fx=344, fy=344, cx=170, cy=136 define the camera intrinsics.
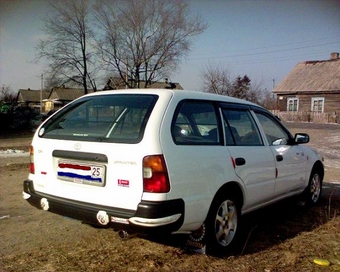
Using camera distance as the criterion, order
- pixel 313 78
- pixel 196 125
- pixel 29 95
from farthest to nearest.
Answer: pixel 29 95 < pixel 313 78 < pixel 196 125

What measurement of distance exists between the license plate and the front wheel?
11.5 ft

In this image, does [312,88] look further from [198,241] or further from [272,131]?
[198,241]

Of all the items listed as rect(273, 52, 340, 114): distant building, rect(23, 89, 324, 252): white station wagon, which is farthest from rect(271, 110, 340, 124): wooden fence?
rect(23, 89, 324, 252): white station wagon

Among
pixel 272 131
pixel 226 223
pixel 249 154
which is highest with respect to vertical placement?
pixel 272 131

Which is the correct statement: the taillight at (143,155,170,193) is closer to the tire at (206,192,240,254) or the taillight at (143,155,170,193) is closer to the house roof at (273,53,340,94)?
the tire at (206,192,240,254)

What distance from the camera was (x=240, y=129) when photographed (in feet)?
13.1

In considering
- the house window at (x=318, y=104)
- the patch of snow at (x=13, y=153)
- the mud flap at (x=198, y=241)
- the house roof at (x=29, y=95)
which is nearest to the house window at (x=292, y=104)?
the house window at (x=318, y=104)

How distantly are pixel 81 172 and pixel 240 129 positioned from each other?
188 cm

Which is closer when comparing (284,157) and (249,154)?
(249,154)

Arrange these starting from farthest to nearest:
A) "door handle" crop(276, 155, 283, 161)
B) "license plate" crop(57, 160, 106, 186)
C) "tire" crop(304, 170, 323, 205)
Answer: "tire" crop(304, 170, 323, 205), "door handle" crop(276, 155, 283, 161), "license plate" crop(57, 160, 106, 186)

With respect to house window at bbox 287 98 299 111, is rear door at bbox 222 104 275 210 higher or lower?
lower

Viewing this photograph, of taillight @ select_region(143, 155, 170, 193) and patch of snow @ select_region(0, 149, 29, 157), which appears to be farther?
patch of snow @ select_region(0, 149, 29, 157)

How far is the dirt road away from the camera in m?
3.24

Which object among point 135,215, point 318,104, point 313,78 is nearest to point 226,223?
point 135,215
